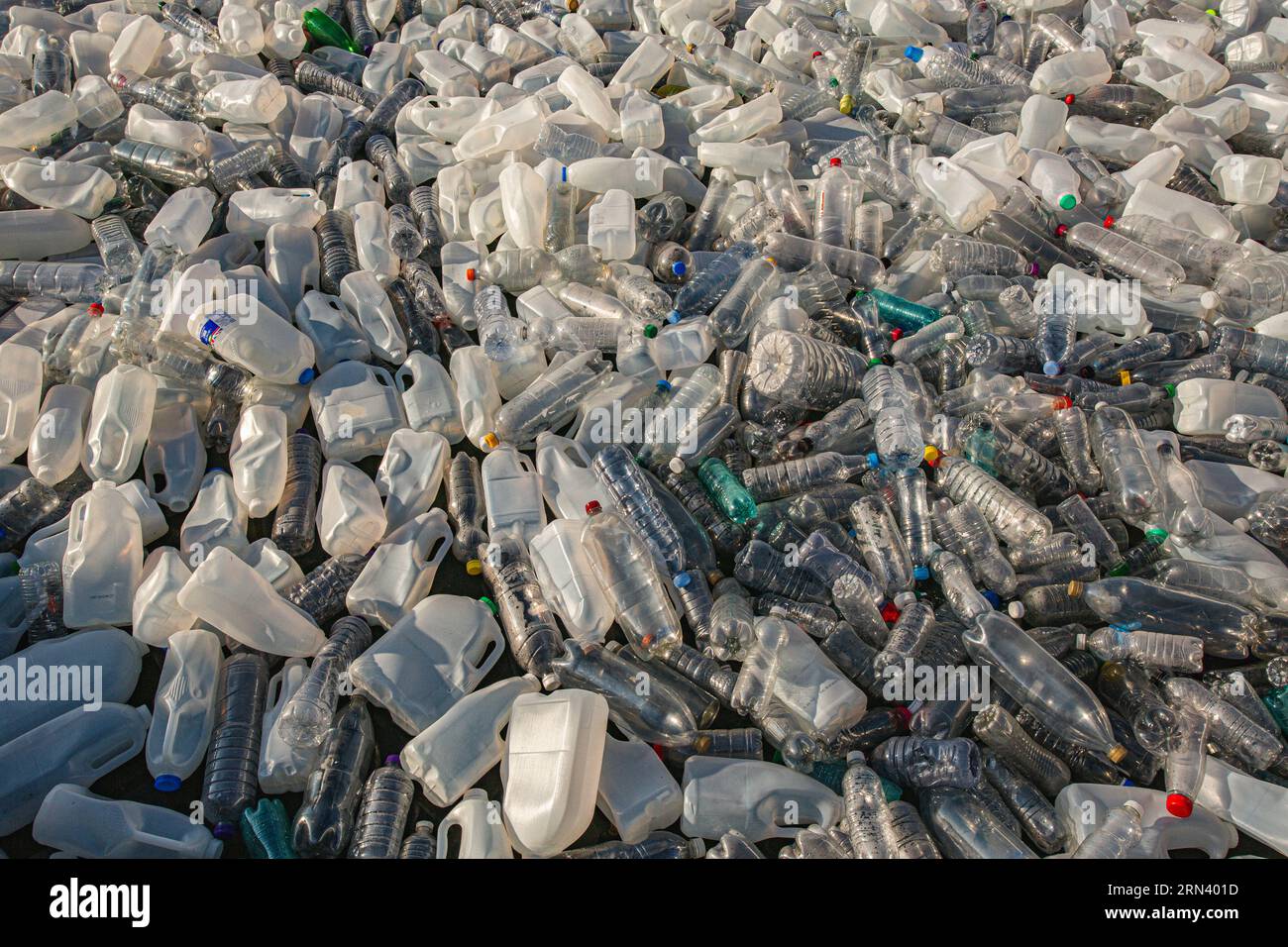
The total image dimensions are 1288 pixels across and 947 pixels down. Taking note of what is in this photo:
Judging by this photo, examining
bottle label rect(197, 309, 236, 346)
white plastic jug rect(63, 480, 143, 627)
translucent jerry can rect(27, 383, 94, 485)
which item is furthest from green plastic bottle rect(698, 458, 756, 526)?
translucent jerry can rect(27, 383, 94, 485)

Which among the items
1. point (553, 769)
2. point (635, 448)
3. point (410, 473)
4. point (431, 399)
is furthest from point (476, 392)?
point (553, 769)

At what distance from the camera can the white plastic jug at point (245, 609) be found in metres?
3.12

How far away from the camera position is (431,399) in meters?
3.90

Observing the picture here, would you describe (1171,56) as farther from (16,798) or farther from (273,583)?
(16,798)

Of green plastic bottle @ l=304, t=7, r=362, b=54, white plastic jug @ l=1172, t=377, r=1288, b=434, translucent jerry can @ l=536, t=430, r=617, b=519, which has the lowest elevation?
translucent jerry can @ l=536, t=430, r=617, b=519

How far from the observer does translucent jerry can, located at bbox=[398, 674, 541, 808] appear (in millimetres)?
2891

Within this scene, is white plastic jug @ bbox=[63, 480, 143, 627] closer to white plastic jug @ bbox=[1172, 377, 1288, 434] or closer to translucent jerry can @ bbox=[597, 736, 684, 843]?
translucent jerry can @ bbox=[597, 736, 684, 843]

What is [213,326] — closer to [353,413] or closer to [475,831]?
[353,413]

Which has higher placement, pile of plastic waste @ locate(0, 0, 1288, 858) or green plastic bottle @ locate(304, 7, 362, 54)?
green plastic bottle @ locate(304, 7, 362, 54)

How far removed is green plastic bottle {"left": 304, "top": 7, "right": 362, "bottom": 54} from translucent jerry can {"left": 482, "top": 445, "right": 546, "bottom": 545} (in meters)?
3.64

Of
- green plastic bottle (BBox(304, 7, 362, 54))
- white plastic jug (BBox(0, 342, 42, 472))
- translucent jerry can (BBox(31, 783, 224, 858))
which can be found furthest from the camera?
green plastic bottle (BBox(304, 7, 362, 54))

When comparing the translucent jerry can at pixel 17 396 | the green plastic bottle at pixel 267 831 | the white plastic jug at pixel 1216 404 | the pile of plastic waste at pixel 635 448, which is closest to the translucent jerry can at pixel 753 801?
the pile of plastic waste at pixel 635 448

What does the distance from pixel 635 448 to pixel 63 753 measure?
7.26 ft

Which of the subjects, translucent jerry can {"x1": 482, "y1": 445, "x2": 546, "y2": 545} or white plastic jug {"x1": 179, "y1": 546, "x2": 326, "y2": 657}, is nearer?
white plastic jug {"x1": 179, "y1": 546, "x2": 326, "y2": 657}
